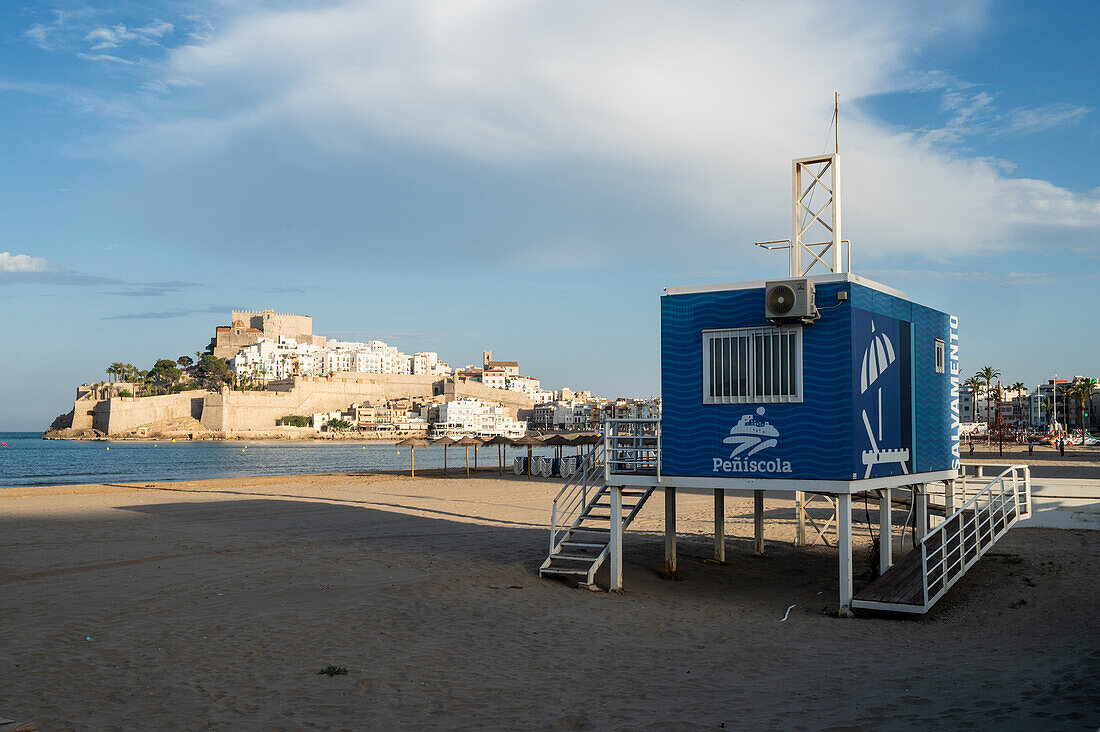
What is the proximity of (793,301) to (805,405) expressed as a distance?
1.69 metres

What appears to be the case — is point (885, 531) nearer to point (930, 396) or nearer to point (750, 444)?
point (930, 396)

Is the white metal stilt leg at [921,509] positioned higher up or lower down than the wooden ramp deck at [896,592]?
higher up

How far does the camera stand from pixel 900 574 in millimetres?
14141

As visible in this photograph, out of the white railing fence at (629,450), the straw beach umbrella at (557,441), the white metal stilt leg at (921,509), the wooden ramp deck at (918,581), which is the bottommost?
the wooden ramp deck at (918,581)

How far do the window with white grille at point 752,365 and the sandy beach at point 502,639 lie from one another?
3.48m

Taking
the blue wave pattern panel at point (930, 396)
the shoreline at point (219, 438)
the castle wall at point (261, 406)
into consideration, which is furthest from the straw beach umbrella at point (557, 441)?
the castle wall at point (261, 406)

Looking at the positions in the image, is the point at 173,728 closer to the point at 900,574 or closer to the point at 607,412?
the point at 607,412

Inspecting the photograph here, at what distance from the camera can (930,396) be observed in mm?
16078

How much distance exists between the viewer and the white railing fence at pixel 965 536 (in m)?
13.1

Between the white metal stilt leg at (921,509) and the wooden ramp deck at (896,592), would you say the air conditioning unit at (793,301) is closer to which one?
the wooden ramp deck at (896,592)

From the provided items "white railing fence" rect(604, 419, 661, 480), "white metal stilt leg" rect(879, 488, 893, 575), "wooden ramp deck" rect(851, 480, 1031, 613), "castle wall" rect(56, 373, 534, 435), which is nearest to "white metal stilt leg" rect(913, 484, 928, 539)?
"wooden ramp deck" rect(851, 480, 1031, 613)

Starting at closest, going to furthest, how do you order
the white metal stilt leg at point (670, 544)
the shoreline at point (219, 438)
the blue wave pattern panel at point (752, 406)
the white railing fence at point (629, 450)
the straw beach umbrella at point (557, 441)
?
the blue wave pattern panel at point (752, 406) < the white railing fence at point (629, 450) < the white metal stilt leg at point (670, 544) < the straw beach umbrella at point (557, 441) < the shoreline at point (219, 438)

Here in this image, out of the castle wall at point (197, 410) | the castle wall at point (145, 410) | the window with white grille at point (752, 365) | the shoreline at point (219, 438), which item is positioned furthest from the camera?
the castle wall at point (197, 410)

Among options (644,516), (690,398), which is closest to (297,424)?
(644,516)
